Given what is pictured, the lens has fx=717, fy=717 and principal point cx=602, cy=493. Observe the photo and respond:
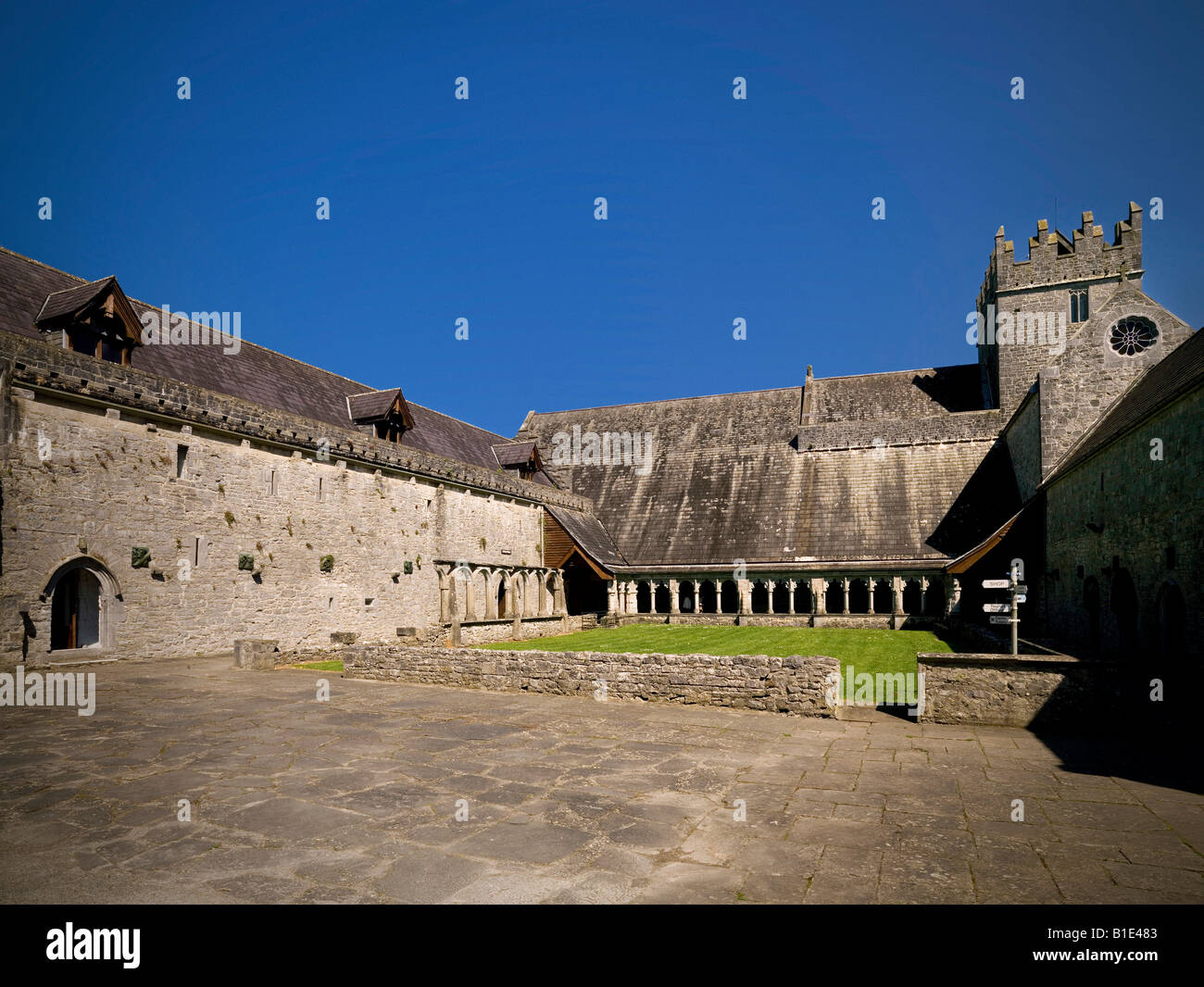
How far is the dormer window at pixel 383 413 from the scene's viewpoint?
25.7 meters

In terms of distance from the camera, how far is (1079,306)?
102 feet

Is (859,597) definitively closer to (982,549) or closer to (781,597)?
(781,597)

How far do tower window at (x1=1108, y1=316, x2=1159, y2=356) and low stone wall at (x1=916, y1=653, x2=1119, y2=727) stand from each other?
1504cm

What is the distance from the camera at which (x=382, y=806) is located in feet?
21.1

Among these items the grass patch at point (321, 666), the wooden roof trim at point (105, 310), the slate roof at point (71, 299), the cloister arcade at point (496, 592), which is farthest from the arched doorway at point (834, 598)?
the slate roof at point (71, 299)

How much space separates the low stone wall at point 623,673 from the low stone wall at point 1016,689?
153 cm

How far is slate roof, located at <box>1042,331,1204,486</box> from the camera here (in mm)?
13398

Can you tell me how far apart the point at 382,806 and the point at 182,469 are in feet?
47.7

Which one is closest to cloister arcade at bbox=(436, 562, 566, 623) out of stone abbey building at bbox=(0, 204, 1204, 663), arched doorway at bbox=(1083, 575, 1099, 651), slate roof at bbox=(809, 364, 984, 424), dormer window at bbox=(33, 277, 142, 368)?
stone abbey building at bbox=(0, 204, 1204, 663)

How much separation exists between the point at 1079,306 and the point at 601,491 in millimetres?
23204

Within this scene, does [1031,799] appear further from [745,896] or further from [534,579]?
[534,579]

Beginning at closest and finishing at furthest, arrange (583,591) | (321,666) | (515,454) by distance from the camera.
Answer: (321,666)
(515,454)
(583,591)

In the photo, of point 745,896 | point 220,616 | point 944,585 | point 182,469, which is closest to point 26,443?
point 182,469

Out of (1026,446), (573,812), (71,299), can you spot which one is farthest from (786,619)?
(71,299)
